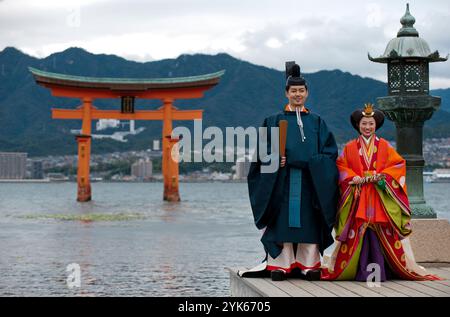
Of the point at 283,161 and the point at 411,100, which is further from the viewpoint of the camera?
the point at 411,100

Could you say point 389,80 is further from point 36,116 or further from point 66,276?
point 36,116

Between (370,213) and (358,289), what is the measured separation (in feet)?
1.97

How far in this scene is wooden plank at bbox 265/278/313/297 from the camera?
5.48 meters

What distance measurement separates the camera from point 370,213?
6.02 meters

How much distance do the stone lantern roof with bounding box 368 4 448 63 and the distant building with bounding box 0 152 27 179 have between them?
91.7m

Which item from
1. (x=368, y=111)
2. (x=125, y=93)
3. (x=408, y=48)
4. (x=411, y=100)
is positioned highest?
(x=125, y=93)

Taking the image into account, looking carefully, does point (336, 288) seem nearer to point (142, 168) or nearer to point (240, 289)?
point (240, 289)

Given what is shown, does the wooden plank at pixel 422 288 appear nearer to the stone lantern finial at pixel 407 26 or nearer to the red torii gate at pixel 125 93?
the stone lantern finial at pixel 407 26

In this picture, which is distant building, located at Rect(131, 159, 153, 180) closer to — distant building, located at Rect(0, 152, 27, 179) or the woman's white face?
distant building, located at Rect(0, 152, 27, 179)

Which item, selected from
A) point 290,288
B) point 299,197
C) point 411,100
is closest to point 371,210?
point 299,197

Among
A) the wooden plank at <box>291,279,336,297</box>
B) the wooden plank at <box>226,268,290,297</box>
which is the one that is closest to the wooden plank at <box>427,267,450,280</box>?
the wooden plank at <box>291,279,336,297</box>

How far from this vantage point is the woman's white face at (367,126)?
245 inches
